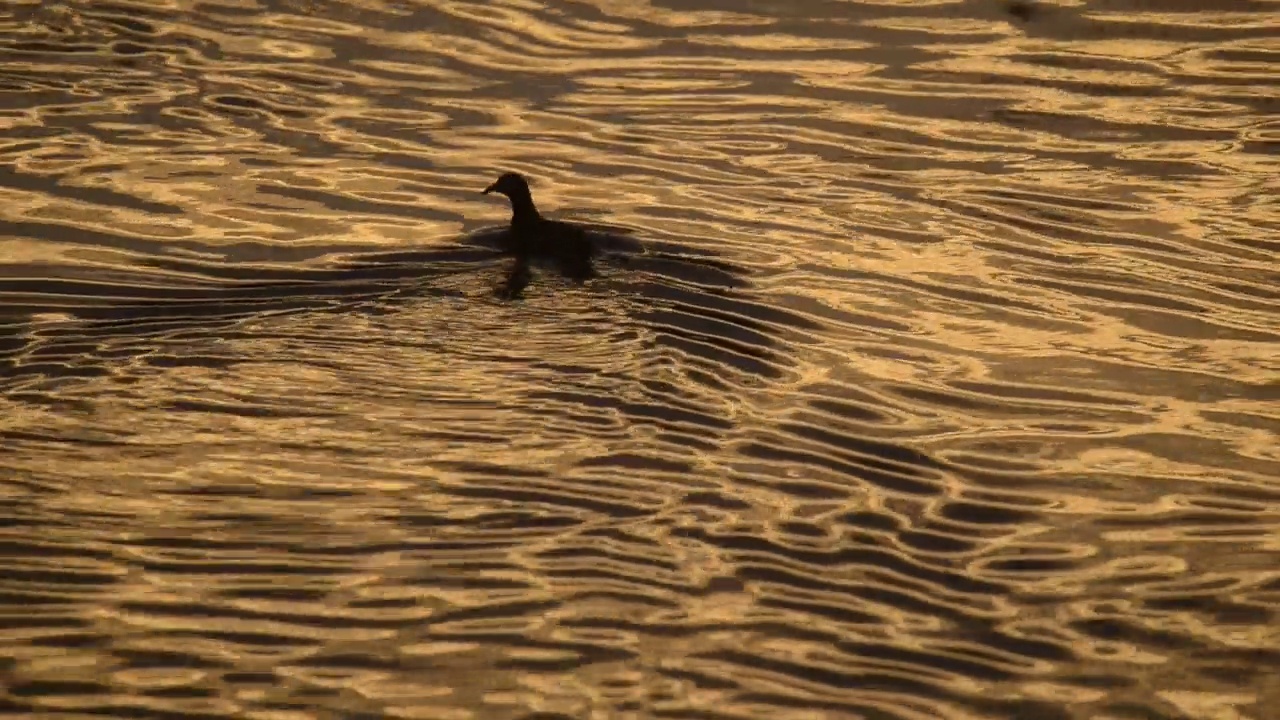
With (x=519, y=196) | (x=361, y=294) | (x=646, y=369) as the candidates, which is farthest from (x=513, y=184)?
(x=646, y=369)

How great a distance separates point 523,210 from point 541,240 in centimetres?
32

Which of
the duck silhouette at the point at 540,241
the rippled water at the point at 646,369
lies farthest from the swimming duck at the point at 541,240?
the rippled water at the point at 646,369

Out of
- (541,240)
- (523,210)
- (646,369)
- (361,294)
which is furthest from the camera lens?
(523,210)

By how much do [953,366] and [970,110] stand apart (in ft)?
17.3

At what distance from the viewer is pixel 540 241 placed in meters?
12.3

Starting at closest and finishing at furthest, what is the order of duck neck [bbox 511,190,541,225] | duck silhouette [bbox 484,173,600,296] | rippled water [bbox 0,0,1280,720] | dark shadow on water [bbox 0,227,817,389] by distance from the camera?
rippled water [bbox 0,0,1280,720] → dark shadow on water [bbox 0,227,817,389] → duck silhouette [bbox 484,173,600,296] → duck neck [bbox 511,190,541,225]

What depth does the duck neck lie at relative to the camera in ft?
40.8

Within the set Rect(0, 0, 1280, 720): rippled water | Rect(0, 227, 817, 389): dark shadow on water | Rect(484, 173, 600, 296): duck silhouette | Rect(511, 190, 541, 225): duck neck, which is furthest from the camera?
Rect(511, 190, 541, 225): duck neck

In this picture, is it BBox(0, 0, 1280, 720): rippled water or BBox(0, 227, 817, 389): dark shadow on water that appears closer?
BBox(0, 0, 1280, 720): rippled water

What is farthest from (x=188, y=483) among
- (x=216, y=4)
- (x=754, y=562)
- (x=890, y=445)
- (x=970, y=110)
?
(x=216, y=4)

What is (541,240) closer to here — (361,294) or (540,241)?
(540,241)

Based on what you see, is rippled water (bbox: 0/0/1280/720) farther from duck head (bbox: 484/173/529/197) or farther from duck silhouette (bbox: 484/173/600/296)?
duck head (bbox: 484/173/529/197)

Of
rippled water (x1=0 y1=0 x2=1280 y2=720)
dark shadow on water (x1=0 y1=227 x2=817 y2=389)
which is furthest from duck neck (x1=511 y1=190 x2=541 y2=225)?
rippled water (x1=0 y1=0 x2=1280 y2=720)

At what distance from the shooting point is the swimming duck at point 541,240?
1220 centimetres
